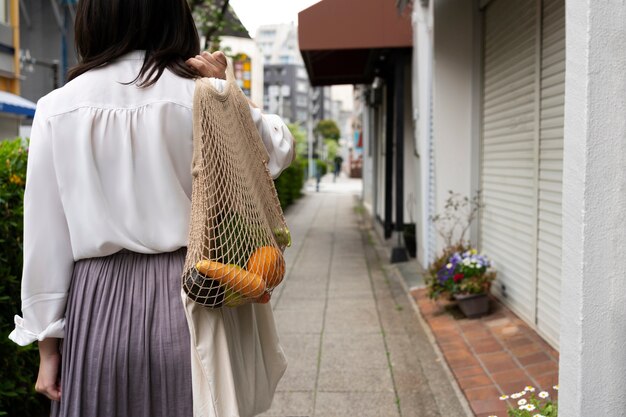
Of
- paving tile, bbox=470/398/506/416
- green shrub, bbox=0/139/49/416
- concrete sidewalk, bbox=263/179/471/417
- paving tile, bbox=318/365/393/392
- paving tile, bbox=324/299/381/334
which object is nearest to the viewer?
green shrub, bbox=0/139/49/416

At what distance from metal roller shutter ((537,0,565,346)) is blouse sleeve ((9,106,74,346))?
345 centimetres

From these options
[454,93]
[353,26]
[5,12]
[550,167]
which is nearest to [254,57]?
[5,12]

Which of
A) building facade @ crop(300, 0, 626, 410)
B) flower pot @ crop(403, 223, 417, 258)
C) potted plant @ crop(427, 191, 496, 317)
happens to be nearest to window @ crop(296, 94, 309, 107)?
building facade @ crop(300, 0, 626, 410)

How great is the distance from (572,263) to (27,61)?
1533cm

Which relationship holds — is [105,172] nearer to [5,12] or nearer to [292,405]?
[292,405]

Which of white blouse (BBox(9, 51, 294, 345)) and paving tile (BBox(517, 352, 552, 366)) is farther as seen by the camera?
paving tile (BBox(517, 352, 552, 366))

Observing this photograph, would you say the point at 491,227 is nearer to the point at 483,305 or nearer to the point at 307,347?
the point at 483,305

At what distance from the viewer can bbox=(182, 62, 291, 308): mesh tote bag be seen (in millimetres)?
1498

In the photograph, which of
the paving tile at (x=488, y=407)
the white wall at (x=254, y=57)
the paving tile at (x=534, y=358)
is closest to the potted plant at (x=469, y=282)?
the paving tile at (x=534, y=358)

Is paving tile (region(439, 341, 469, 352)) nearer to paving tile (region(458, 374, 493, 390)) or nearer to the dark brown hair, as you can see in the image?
paving tile (region(458, 374, 493, 390))

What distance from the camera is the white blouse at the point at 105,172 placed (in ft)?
5.19

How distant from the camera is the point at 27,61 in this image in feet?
49.9

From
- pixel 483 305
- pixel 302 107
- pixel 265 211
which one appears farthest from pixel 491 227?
pixel 302 107

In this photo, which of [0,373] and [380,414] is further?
[380,414]
